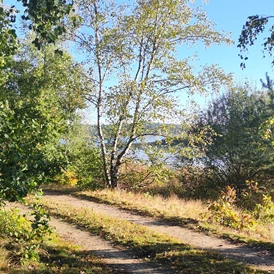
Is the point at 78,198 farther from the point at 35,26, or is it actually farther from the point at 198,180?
the point at 35,26

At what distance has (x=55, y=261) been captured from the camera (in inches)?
251

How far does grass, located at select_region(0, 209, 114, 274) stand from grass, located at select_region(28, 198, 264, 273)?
103 centimetres

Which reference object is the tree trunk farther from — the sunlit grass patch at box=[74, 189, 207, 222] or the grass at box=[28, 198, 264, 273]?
the grass at box=[28, 198, 264, 273]

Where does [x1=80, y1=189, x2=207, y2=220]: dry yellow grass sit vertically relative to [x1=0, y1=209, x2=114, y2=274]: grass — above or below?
above

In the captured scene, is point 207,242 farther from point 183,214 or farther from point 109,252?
point 183,214

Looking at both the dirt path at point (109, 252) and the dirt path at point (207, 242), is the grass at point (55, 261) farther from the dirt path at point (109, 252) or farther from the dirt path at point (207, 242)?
the dirt path at point (207, 242)

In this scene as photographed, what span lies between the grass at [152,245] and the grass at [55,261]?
103 centimetres

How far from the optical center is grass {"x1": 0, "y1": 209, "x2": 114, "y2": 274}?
575 centimetres

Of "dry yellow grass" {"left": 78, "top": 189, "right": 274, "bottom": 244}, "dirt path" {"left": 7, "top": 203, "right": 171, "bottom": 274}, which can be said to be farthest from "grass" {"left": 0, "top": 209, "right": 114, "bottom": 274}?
"dry yellow grass" {"left": 78, "top": 189, "right": 274, "bottom": 244}

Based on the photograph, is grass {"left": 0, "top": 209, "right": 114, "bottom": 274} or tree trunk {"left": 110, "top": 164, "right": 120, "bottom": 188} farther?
tree trunk {"left": 110, "top": 164, "right": 120, "bottom": 188}

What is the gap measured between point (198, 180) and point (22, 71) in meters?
10.9

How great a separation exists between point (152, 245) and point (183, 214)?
11.2ft

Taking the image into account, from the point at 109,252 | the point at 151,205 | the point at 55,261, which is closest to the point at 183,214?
the point at 151,205

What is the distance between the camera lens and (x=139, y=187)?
630 inches
